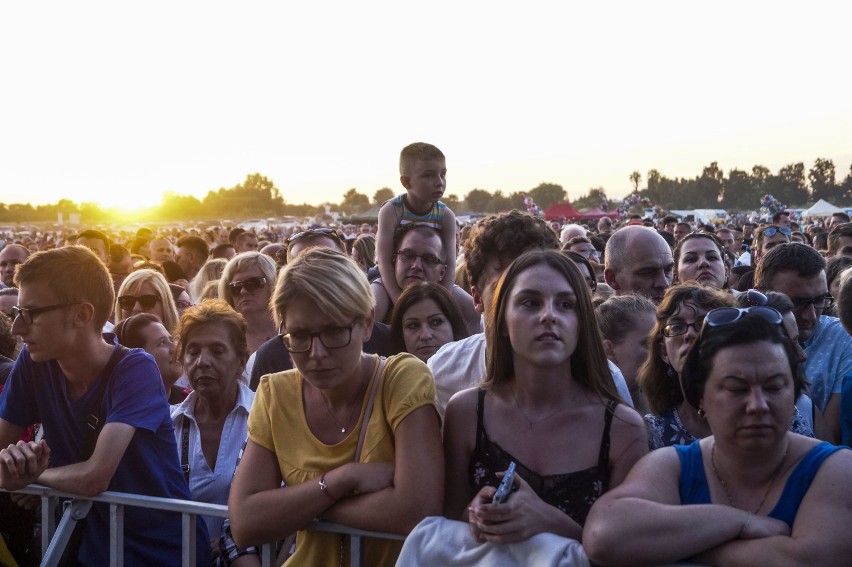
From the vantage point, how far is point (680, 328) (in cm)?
324

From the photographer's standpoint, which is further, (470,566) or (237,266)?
(237,266)

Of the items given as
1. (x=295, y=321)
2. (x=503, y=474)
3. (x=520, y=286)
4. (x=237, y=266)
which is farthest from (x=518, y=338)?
(x=237, y=266)

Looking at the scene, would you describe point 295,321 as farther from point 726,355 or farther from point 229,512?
point 726,355

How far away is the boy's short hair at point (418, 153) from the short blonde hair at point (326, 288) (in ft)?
10.6

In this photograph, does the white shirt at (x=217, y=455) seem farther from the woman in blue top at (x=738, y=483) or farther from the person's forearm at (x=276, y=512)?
the woman in blue top at (x=738, y=483)

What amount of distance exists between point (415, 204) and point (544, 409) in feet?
12.0

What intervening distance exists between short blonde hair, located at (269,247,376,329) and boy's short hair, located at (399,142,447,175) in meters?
3.24

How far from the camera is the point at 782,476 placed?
7.29 feet

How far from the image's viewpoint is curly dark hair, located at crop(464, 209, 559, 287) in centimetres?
360

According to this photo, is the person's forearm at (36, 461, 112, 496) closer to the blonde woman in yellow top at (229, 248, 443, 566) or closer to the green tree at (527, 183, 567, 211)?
the blonde woman in yellow top at (229, 248, 443, 566)

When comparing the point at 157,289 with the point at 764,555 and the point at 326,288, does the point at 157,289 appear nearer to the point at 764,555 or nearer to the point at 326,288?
the point at 326,288

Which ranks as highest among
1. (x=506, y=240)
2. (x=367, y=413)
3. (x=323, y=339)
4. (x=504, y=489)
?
(x=506, y=240)

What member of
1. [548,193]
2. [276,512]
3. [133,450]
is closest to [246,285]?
[133,450]

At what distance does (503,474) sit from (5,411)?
7.55ft
